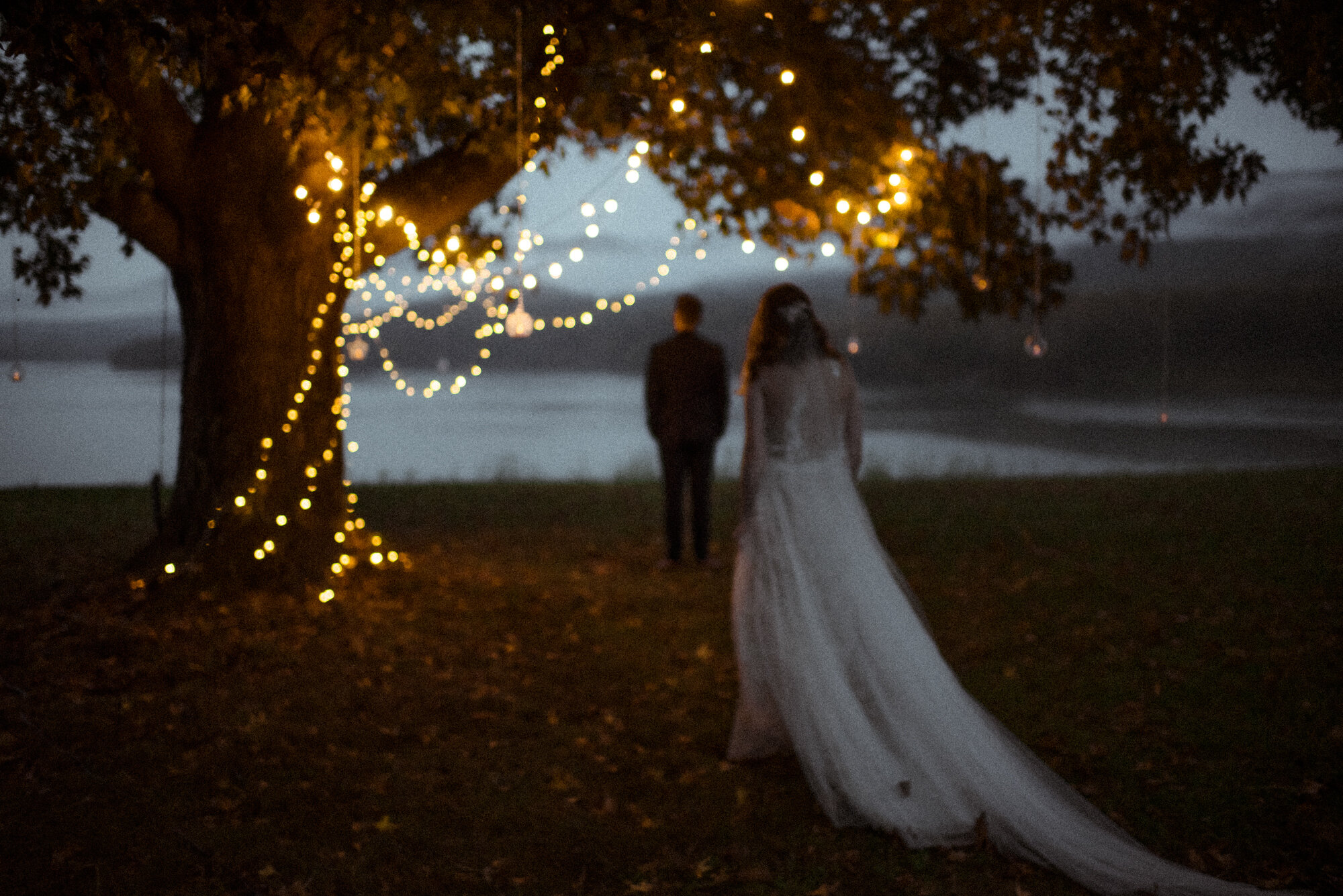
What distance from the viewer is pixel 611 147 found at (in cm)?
1111

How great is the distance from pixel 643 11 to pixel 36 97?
4165 millimetres

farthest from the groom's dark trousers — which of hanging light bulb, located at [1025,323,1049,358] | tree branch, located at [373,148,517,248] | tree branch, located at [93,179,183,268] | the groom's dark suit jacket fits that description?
tree branch, located at [93,179,183,268]

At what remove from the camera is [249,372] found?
809 cm

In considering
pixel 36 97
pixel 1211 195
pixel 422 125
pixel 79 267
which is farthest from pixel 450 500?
pixel 1211 195

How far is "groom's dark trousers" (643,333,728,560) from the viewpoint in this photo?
9523 mm

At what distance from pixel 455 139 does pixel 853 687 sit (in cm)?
562

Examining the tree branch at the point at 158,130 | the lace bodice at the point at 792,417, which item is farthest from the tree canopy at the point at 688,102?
the lace bodice at the point at 792,417

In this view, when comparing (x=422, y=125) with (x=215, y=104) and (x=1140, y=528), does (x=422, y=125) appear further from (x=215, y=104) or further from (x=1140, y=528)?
(x=1140, y=528)

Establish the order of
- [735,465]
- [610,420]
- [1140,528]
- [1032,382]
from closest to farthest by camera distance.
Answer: [1140,528] < [735,465] < [610,420] < [1032,382]

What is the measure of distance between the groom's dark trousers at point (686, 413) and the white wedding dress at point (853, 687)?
4.08 m

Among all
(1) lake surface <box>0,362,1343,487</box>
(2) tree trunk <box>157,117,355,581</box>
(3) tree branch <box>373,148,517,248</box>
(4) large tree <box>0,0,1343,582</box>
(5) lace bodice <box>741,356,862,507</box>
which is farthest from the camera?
(1) lake surface <box>0,362,1343,487</box>

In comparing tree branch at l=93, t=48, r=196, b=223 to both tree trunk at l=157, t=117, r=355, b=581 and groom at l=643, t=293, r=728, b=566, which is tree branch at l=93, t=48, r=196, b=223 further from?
groom at l=643, t=293, r=728, b=566

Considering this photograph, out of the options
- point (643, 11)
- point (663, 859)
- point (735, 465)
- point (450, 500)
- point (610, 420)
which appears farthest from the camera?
point (610, 420)

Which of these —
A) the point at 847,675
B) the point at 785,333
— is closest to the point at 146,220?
the point at 785,333
